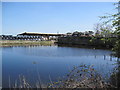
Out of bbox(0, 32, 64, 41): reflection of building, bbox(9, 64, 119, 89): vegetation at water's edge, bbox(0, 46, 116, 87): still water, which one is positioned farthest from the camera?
bbox(0, 32, 64, 41): reflection of building

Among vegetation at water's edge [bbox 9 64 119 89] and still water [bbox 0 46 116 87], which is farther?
still water [bbox 0 46 116 87]

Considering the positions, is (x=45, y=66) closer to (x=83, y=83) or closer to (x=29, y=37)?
(x=83, y=83)

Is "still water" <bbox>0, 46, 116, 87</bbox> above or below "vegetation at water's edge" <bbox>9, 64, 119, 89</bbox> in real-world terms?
below

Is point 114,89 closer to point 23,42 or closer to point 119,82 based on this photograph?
point 119,82

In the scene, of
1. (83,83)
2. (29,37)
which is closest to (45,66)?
(83,83)

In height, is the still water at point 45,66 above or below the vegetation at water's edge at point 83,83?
below

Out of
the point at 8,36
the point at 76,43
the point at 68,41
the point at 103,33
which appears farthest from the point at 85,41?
the point at 103,33

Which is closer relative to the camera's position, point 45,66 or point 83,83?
point 83,83

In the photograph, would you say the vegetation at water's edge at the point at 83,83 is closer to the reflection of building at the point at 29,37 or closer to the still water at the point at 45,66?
the still water at the point at 45,66

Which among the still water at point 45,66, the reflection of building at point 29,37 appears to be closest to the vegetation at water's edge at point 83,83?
the still water at point 45,66

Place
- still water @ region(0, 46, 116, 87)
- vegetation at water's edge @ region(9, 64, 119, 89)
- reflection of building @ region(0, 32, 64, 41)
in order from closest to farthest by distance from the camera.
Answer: vegetation at water's edge @ region(9, 64, 119, 89) < still water @ region(0, 46, 116, 87) < reflection of building @ region(0, 32, 64, 41)

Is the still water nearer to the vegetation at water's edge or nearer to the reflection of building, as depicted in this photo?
the vegetation at water's edge

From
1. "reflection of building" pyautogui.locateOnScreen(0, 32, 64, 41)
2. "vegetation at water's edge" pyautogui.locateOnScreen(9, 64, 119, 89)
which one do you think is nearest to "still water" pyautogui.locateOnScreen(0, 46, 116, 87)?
"vegetation at water's edge" pyautogui.locateOnScreen(9, 64, 119, 89)

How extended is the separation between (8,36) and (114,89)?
44118 millimetres
